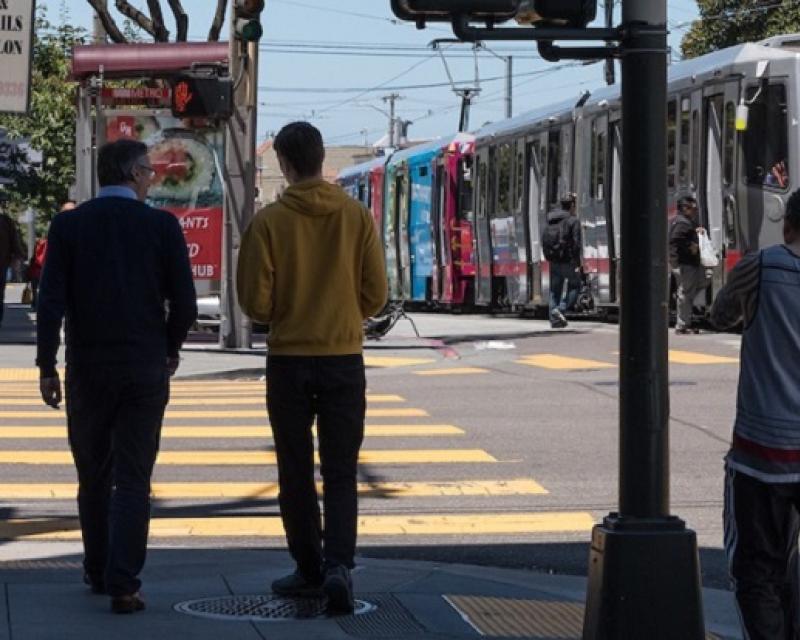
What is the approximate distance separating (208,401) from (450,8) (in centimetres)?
1047

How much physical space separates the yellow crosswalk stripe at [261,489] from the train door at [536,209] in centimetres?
2072

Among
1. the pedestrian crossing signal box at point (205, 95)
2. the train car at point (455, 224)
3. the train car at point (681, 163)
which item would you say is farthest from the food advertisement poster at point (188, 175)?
the train car at point (455, 224)

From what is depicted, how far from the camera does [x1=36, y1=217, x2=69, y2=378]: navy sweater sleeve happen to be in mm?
7539

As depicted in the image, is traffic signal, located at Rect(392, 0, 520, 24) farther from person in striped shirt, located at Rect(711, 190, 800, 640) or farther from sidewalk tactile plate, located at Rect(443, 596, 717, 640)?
sidewalk tactile plate, located at Rect(443, 596, 717, 640)

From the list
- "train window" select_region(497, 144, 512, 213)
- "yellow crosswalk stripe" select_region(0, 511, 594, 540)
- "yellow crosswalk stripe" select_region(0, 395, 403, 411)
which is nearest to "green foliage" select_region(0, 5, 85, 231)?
"train window" select_region(497, 144, 512, 213)

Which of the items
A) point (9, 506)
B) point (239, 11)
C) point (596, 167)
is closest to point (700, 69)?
point (596, 167)

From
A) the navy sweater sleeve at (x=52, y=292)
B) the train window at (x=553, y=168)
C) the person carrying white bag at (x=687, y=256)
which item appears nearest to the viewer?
the navy sweater sleeve at (x=52, y=292)

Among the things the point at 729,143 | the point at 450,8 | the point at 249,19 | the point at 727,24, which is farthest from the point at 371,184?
the point at 450,8

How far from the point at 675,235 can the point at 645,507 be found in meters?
18.2

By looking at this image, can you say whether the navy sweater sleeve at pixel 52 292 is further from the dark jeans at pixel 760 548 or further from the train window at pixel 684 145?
the train window at pixel 684 145

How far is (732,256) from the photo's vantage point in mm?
24281

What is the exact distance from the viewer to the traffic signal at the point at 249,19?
64.9ft

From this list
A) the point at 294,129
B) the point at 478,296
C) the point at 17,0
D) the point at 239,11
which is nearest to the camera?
the point at 294,129

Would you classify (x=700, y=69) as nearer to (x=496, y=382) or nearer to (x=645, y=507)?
(x=496, y=382)
